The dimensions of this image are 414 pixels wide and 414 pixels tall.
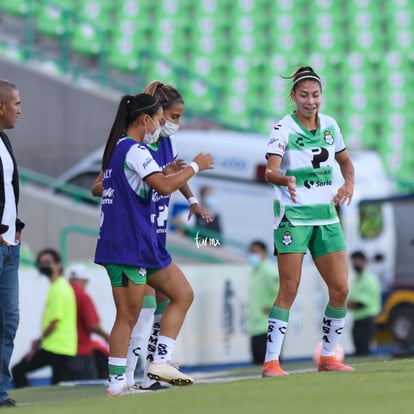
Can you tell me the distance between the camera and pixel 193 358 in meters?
17.9

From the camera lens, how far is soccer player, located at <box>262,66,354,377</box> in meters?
8.78

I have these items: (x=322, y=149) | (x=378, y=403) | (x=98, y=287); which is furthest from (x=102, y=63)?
(x=378, y=403)

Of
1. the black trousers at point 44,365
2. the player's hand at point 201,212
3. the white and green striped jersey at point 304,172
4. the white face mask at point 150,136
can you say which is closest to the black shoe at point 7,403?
the player's hand at point 201,212

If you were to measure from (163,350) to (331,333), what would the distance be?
1.25 meters

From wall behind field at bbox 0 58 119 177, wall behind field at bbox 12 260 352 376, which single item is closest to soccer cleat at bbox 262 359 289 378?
wall behind field at bbox 12 260 352 376

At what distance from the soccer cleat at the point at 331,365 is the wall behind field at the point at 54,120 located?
14.3 m

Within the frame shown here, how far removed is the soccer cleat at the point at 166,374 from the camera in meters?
8.38

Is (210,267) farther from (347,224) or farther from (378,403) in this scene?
(378,403)

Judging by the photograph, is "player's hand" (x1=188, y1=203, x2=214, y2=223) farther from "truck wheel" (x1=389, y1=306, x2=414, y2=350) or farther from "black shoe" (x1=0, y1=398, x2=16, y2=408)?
"truck wheel" (x1=389, y1=306, x2=414, y2=350)

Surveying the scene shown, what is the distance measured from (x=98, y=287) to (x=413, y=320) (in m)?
7.27

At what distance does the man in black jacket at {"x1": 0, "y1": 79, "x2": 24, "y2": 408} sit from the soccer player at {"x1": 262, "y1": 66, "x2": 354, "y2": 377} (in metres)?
1.65

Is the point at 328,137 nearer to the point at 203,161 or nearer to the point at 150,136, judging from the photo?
the point at 203,161

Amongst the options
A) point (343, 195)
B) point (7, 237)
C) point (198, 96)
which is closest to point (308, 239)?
point (343, 195)

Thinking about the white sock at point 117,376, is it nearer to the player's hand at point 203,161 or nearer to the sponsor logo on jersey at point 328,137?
the player's hand at point 203,161
